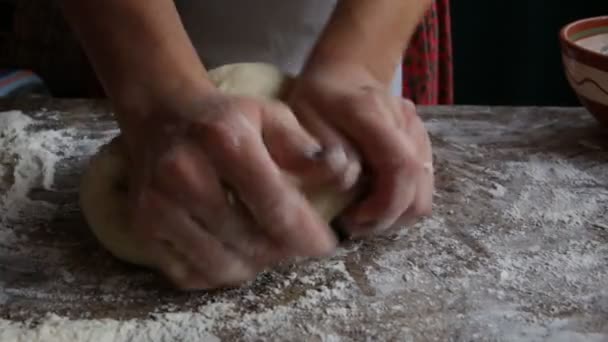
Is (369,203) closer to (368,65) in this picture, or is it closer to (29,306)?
(368,65)

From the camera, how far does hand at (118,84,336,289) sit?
0.52 m

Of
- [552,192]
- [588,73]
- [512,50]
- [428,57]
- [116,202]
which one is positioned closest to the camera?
[116,202]

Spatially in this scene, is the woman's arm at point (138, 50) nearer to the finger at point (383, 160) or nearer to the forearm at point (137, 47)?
the forearm at point (137, 47)

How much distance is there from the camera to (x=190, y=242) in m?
0.53

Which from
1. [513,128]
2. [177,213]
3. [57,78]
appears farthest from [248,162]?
[57,78]

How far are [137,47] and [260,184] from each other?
0.16 metres

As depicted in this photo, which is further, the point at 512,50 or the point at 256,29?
the point at 512,50

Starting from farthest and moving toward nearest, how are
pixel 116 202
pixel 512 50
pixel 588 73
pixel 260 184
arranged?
pixel 512 50
pixel 588 73
pixel 116 202
pixel 260 184

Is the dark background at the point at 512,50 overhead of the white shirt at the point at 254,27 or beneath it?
beneath

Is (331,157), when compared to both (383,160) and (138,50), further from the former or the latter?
(138,50)

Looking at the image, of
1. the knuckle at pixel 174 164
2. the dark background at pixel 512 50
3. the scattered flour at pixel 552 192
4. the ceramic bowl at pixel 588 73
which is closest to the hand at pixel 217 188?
the knuckle at pixel 174 164

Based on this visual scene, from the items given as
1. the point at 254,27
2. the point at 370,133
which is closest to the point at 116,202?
the point at 370,133

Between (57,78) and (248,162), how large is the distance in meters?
1.08

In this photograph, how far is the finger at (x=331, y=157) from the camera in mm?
565
